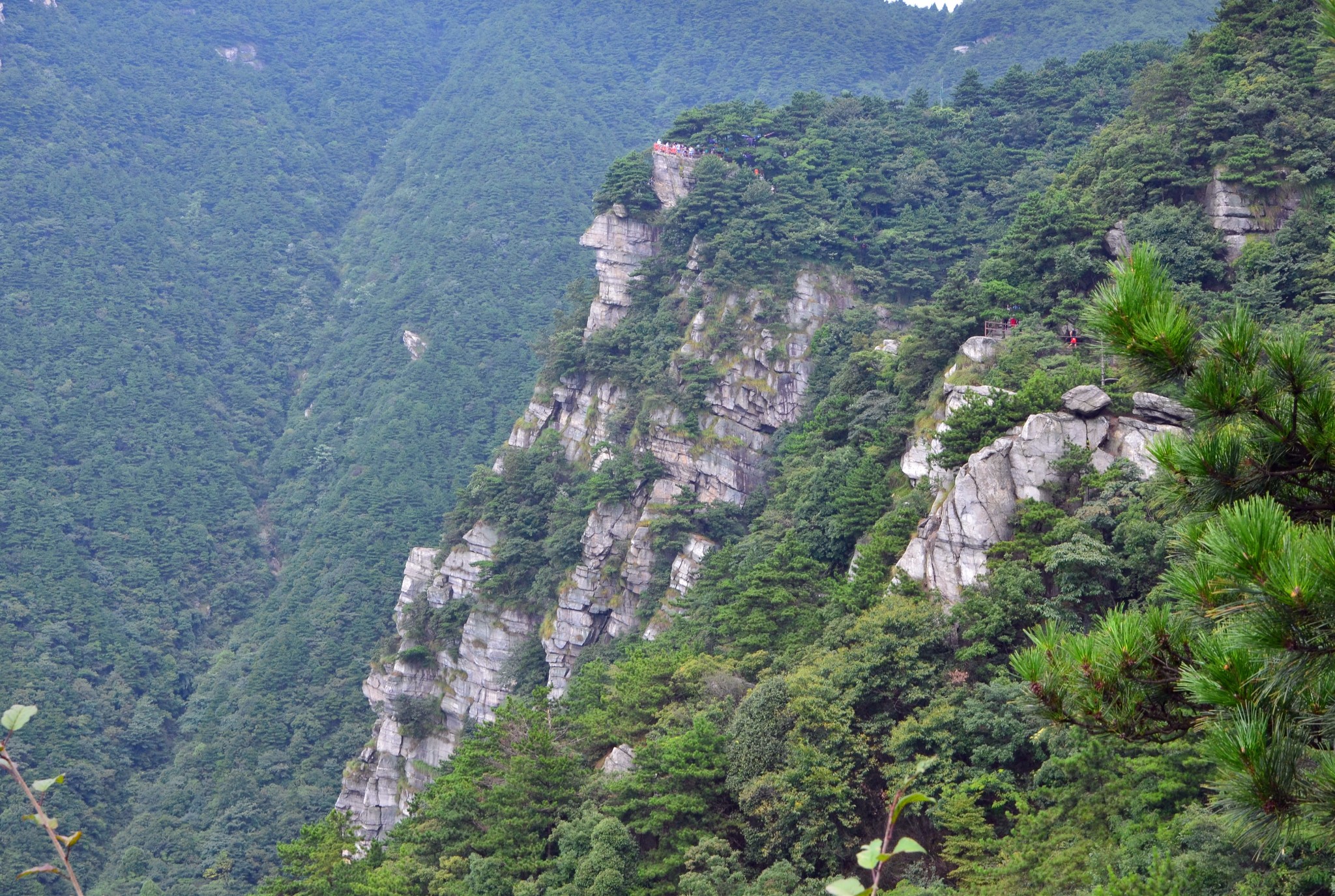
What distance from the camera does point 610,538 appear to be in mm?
39812

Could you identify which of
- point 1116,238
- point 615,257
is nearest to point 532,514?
point 615,257

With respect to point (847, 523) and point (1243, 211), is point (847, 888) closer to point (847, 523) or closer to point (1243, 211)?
point (847, 523)

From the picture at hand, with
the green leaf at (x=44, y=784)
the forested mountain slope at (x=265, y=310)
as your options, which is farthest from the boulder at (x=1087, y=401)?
the forested mountain slope at (x=265, y=310)

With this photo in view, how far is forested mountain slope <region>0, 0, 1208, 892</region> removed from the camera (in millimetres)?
51000

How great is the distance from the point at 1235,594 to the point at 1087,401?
16.0 m

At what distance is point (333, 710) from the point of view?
5031cm

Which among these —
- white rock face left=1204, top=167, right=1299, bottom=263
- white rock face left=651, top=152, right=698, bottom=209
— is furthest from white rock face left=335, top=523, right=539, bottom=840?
white rock face left=1204, top=167, right=1299, bottom=263

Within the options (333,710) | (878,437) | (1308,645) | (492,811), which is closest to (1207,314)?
(878,437)

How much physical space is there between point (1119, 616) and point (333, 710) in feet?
159

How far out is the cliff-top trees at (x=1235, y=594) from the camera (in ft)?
17.4

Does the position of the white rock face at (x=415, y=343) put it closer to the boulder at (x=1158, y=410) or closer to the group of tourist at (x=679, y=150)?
the group of tourist at (x=679, y=150)

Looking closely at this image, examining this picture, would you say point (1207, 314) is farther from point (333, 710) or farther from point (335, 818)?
point (333, 710)

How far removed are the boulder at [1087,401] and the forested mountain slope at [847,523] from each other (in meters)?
0.09

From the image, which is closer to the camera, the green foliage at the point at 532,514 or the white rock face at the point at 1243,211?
the white rock face at the point at 1243,211
